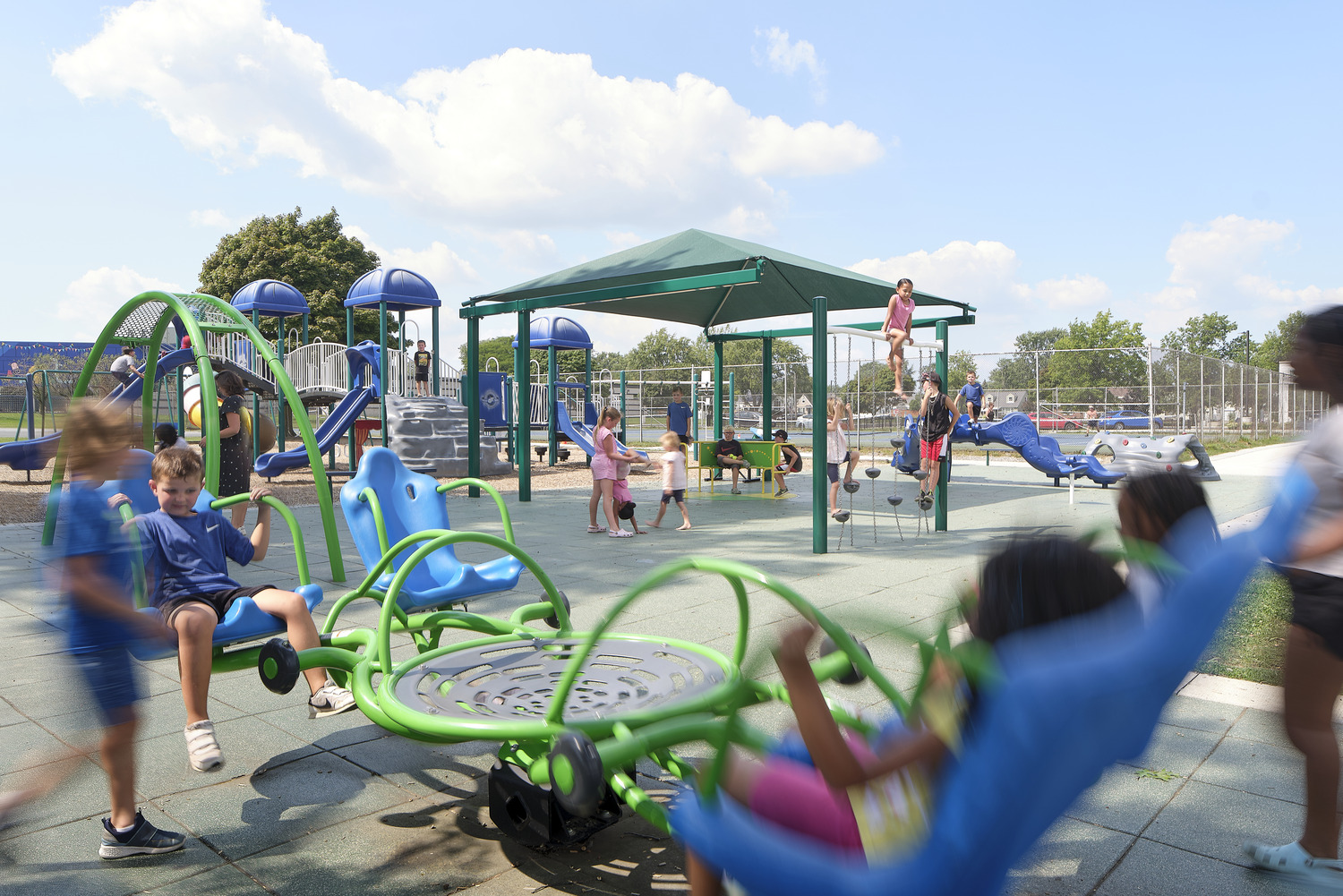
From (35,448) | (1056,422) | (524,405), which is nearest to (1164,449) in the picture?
(524,405)

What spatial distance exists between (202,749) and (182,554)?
74 centimetres

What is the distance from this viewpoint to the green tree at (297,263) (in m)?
38.6

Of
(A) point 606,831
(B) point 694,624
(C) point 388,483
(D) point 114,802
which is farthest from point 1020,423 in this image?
(D) point 114,802

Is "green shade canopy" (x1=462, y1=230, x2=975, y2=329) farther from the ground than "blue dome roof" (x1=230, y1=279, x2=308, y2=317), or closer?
closer

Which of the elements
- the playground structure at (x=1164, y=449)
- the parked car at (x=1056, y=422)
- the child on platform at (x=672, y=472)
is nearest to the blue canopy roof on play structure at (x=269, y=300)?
the child on platform at (x=672, y=472)

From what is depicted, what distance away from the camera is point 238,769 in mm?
3168

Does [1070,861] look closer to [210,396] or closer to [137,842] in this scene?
[137,842]

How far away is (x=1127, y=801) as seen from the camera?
292 cm

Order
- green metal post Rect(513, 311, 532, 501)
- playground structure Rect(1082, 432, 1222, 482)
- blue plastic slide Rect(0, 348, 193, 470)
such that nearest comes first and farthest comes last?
1. green metal post Rect(513, 311, 532, 501)
2. blue plastic slide Rect(0, 348, 193, 470)
3. playground structure Rect(1082, 432, 1222, 482)

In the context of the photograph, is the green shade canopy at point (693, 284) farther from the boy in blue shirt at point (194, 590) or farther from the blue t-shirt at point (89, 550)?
the blue t-shirt at point (89, 550)

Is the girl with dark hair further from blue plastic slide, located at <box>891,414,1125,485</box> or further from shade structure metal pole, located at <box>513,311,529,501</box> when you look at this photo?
blue plastic slide, located at <box>891,414,1125,485</box>

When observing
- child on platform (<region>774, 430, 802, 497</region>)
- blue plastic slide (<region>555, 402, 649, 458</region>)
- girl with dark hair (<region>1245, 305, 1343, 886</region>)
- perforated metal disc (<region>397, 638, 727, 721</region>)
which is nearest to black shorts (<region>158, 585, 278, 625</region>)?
perforated metal disc (<region>397, 638, 727, 721</region>)

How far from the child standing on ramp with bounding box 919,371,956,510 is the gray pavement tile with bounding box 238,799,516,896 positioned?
792 cm

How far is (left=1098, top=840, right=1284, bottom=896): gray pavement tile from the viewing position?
237 centimetres
